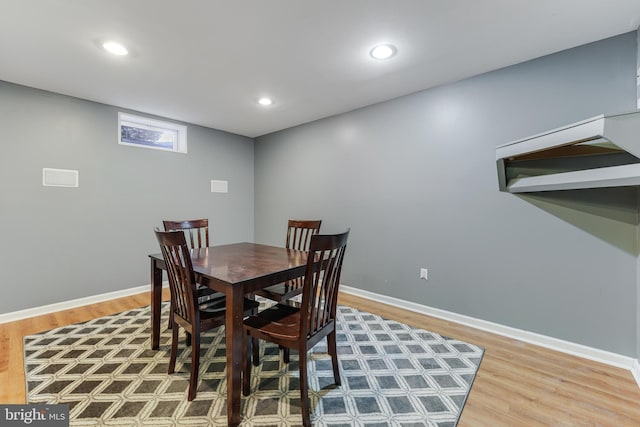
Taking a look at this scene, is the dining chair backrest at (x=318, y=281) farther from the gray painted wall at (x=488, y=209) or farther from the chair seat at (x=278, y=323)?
the gray painted wall at (x=488, y=209)

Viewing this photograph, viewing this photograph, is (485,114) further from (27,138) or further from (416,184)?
(27,138)

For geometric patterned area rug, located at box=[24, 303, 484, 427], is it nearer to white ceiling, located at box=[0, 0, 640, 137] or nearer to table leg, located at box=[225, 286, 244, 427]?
table leg, located at box=[225, 286, 244, 427]

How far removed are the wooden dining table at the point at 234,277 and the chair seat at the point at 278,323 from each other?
0.16 m

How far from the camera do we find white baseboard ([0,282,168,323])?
107 inches

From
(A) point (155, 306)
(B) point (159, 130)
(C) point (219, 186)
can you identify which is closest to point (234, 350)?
(A) point (155, 306)

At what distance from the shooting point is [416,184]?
2988 mm

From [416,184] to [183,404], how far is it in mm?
2712

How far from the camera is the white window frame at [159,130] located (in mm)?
3496

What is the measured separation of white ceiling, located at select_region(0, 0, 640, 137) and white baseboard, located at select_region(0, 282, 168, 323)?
2.28 metres

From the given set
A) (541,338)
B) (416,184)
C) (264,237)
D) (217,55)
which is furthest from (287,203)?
(541,338)

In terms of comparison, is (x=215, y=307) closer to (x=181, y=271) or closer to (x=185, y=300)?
(x=185, y=300)

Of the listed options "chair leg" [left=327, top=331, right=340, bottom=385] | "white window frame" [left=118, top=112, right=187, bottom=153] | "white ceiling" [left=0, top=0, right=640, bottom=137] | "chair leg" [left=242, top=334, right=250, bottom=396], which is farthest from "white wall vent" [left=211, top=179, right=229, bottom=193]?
"chair leg" [left=327, top=331, right=340, bottom=385]

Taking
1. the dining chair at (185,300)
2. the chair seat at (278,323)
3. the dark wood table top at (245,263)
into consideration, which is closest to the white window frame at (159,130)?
the dark wood table top at (245,263)

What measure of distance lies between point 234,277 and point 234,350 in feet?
1.22
